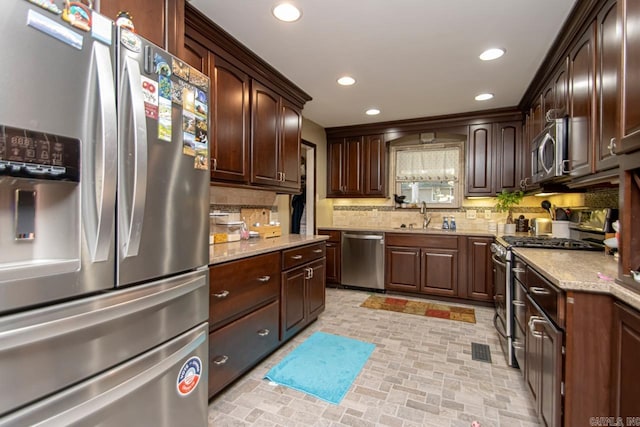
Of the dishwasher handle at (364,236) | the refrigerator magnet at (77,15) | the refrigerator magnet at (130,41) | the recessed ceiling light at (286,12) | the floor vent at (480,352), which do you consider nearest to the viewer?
the refrigerator magnet at (77,15)

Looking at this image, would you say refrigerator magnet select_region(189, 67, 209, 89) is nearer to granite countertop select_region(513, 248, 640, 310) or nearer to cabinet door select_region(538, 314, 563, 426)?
granite countertop select_region(513, 248, 640, 310)

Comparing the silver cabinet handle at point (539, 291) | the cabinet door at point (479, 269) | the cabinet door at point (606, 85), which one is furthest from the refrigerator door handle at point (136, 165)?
the cabinet door at point (479, 269)

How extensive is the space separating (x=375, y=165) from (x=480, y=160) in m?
1.38

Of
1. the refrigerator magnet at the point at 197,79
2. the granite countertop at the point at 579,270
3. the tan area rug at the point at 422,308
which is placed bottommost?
the tan area rug at the point at 422,308

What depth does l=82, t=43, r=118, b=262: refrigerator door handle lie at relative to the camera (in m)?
0.91

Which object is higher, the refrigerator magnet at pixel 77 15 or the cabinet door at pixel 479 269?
the refrigerator magnet at pixel 77 15

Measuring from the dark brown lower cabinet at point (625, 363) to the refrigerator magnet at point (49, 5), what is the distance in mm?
1996

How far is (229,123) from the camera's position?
2.33 meters

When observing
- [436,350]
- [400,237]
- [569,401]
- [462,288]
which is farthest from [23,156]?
[462,288]

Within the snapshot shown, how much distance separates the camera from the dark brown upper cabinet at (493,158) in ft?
12.6

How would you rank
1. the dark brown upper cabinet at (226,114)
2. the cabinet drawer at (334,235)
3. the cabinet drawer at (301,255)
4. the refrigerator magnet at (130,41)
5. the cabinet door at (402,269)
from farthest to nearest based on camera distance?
the cabinet drawer at (334,235)
the cabinet door at (402,269)
the cabinet drawer at (301,255)
the dark brown upper cabinet at (226,114)
the refrigerator magnet at (130,41)

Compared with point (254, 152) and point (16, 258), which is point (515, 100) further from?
point (16, 258)

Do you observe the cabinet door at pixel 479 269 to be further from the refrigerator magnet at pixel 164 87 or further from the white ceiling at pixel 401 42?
the refrigerator magnet at pixel 164 87

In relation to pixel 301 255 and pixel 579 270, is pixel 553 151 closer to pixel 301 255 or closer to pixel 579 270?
pixel 579 270
